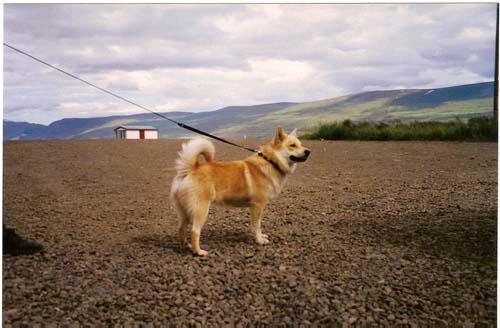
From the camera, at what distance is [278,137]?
316 centimetres

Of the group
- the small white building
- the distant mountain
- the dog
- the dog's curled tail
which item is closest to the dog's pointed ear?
the dog

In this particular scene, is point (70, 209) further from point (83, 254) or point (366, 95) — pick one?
point (366, 95)

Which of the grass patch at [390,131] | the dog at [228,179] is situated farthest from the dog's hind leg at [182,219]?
the grass patch at [390,131]

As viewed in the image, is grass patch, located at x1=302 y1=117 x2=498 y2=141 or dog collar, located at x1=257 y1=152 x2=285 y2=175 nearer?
dog collar, located at x1=257 y1=152 x2=285 y2=175

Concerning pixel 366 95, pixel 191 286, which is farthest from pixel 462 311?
pixel 366 95

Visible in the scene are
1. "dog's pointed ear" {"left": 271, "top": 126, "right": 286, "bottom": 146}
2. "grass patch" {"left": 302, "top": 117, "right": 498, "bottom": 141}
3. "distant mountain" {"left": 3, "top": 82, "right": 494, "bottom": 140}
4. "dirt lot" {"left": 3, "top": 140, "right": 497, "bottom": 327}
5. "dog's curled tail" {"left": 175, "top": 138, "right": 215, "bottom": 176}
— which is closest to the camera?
"dirt lot" {"left": 3, "top": 140, "right": 497, "bottom": 327}

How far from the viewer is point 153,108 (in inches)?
132

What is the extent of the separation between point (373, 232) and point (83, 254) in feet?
7.52

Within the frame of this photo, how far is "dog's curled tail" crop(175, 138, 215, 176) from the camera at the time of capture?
3002 mm

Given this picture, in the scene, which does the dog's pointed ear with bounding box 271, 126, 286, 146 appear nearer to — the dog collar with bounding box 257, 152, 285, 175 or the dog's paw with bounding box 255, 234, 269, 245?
the dog collar with bounding box 257, 152, 285, 175

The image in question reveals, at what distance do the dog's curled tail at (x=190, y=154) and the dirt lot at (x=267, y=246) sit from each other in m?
0.61

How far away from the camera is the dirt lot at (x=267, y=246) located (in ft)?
7.95

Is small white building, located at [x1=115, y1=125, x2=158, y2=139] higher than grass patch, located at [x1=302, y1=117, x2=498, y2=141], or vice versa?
small white building, located at [x1=115, y1=125, x2=158, y2=139]

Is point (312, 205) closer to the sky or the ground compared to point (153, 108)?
closer to the ground
